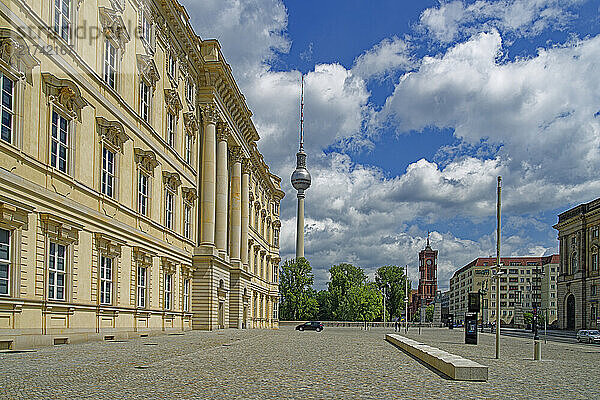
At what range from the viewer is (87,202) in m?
29.2

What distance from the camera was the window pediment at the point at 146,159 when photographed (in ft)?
119

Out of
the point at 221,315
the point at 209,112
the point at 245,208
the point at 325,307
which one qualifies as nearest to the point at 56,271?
the point at 209,112

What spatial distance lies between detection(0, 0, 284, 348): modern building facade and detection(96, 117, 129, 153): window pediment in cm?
10

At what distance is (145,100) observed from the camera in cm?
3862

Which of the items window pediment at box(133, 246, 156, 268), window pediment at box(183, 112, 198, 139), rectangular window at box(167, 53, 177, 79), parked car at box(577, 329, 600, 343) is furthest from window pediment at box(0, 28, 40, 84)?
parked car at box(577, 329, 600, 343)

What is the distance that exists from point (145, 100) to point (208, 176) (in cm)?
1498

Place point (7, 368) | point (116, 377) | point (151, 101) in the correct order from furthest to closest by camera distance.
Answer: point (151, 101)
point (7, 368)
point (116, 377)

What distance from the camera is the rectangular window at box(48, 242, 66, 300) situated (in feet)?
83.8

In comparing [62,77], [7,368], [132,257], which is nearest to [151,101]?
[132,257]

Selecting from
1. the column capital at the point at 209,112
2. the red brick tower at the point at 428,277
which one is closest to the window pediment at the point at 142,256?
the column capital at the point at 209,112

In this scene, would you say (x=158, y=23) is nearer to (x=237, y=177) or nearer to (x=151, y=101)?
(x=151, y=101)

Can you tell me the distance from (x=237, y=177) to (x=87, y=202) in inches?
1410

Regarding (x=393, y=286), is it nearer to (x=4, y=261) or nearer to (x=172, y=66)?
(x=172, y=66)

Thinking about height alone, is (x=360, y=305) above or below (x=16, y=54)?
below
